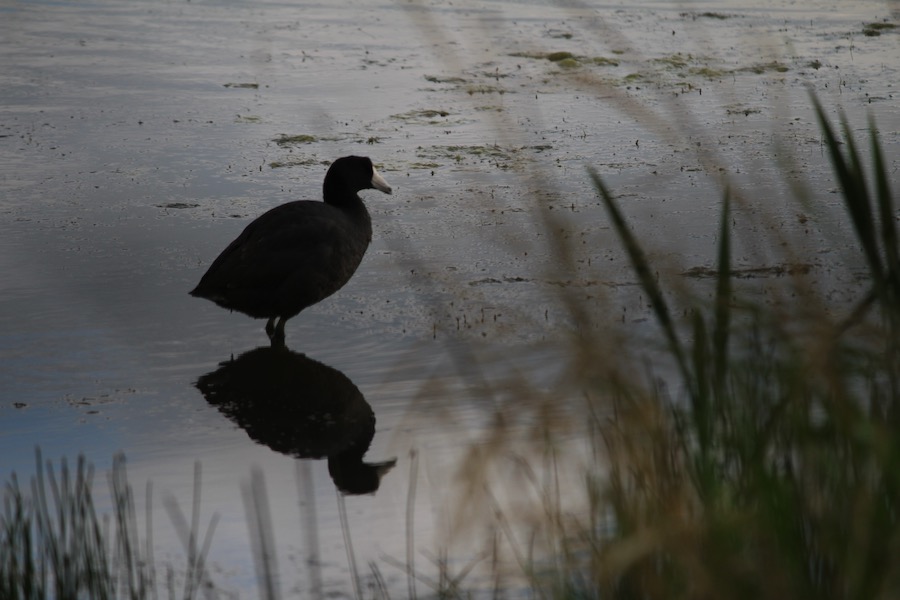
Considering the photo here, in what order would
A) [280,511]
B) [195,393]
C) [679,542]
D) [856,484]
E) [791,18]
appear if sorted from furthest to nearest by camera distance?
1. [791,18]
2. [195,393]
3. [280,511]
4. [856,484]
5. [679,542]

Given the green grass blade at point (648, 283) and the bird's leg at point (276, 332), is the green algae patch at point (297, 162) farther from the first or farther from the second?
A: the green grass blade at point (648, 283)

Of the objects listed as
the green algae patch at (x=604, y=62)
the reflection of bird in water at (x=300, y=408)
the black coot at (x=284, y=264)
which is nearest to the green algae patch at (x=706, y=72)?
the green algae patch at (x=604, y=62)

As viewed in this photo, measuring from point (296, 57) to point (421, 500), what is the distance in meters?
10.3

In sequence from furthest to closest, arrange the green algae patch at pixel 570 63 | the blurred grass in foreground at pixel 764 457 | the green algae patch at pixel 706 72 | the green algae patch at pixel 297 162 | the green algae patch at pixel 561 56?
1. the green algae patch at pixel 561 56
2. the green algae patch at pixel 570 63
3. the green algae patch at pixel 706 72
4. the green algae patch at pixel 297 162
5. the blurred grass in foreground at pixel 764 457

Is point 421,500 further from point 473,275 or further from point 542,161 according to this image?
point 542,161

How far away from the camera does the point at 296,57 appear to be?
1448 cm

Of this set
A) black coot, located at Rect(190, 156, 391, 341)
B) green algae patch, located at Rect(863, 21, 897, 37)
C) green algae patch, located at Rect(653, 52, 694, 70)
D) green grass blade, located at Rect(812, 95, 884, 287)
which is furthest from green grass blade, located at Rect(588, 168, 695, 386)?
green algae patch, located at Rect(863, 21, 897, 37)

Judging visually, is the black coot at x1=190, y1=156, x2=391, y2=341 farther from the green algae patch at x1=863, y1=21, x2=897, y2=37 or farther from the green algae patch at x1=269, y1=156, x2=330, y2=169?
the green algae patch at x1=863, y1=21, x2=897, y2=37

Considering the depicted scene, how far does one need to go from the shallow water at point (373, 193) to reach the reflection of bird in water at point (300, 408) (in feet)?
0.25

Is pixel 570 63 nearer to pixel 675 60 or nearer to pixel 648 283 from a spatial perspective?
pixel 675 60

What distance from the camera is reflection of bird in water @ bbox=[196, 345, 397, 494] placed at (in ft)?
17.9

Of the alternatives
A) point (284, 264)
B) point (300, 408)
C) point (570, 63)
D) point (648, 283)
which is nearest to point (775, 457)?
point (648, 283)

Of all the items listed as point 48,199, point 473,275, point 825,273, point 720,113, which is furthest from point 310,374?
point 720,113

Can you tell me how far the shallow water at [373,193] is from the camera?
16.1ft
